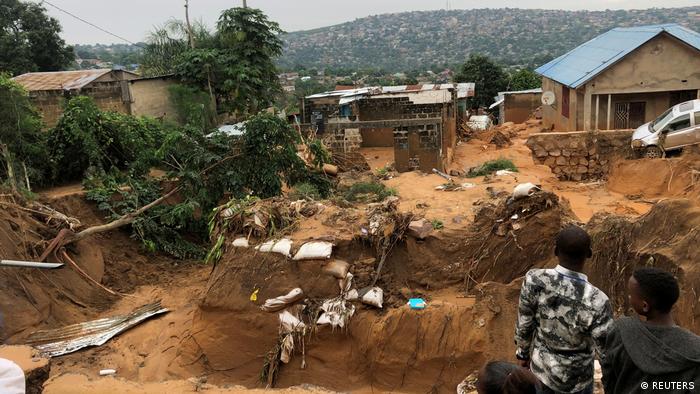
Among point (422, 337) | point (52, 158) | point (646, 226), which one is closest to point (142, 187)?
point (52, 158)

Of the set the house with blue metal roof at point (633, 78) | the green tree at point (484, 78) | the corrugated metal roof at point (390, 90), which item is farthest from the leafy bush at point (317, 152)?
the green tree at point (484, 78)

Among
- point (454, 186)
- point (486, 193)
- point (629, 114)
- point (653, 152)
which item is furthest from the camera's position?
point (629, 114)

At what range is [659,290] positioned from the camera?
2.76 meters

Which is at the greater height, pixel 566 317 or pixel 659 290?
pixel 659 290

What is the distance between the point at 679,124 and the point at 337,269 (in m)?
9.98

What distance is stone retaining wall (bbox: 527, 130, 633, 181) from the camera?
14289 mm

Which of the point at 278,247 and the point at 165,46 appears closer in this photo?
the point at 278,247

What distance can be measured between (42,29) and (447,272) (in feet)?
88.3

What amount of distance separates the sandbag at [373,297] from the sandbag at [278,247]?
4.13 feet

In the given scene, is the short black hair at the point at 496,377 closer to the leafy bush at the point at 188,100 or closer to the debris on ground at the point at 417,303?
the debris on ground at the point at 417,303

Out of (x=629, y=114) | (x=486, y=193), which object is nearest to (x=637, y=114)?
(x=629, y=114)

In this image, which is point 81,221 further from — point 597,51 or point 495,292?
point 597,51

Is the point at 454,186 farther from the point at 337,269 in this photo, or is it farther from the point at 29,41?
the point at 29,41

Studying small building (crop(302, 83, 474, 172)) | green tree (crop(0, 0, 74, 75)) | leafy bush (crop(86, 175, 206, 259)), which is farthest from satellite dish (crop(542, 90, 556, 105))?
green tree (crop(0, 0, 74, 75))
